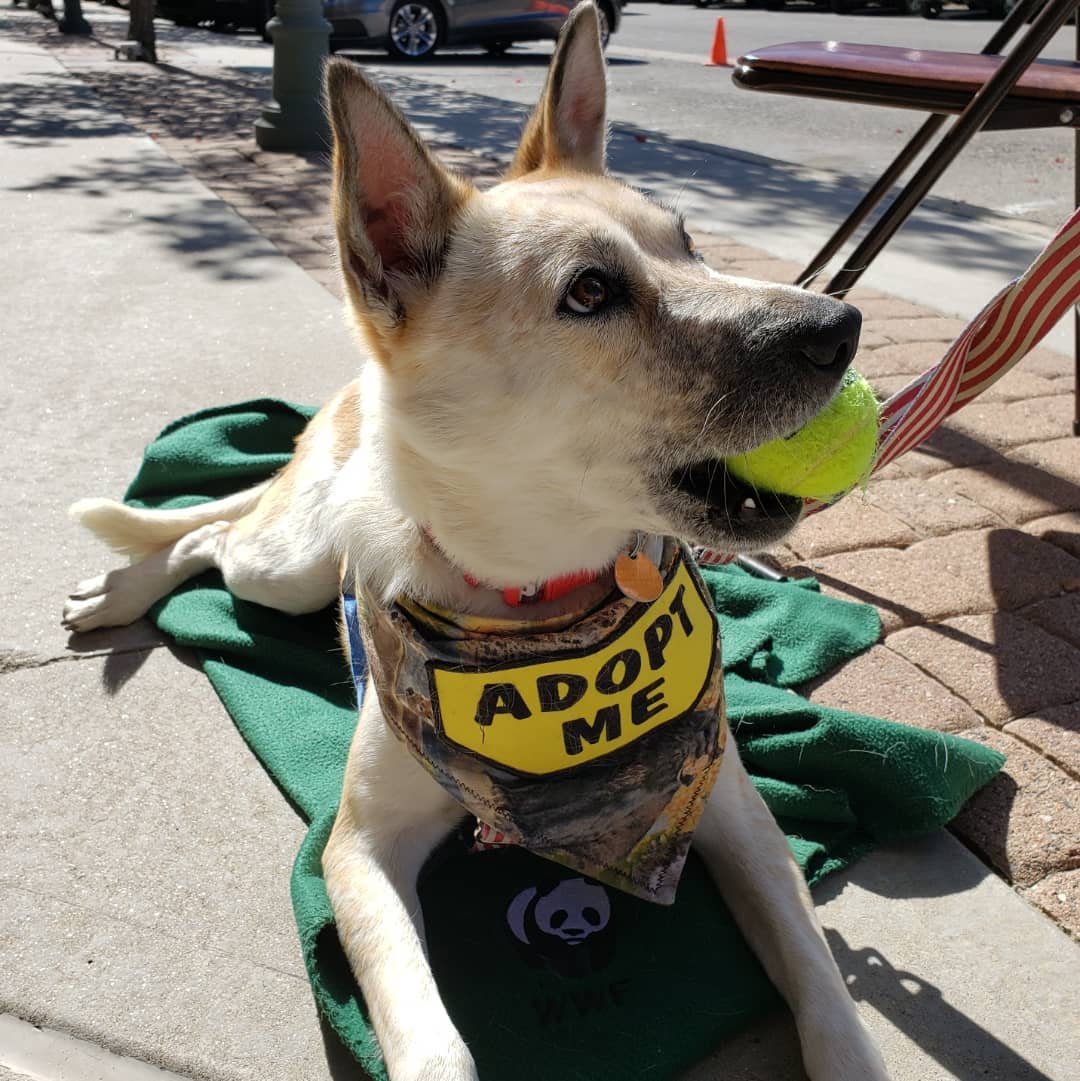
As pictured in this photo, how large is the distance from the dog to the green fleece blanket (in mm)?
111

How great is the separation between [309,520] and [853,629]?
1.67m

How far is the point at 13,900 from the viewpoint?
95.7 inches

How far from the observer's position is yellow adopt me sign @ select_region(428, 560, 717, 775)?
2.29 metres

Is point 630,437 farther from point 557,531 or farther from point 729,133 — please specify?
point 729,133

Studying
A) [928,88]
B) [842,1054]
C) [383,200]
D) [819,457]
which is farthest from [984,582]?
[383,200]

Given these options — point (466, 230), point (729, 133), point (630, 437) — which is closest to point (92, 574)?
point (466, 230)

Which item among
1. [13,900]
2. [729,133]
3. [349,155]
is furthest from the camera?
[729,133]

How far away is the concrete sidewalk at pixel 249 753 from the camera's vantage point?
7.15ft

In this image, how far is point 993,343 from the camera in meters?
2.84

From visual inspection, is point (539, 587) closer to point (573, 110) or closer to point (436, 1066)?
point (436, 1066)

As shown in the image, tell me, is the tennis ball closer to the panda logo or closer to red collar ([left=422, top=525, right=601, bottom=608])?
red collar ([left=422, top=525, right=601, bottom=608])

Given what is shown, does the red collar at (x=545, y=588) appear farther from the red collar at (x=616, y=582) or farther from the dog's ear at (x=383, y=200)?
the dog's ear at (x=383, y=200)

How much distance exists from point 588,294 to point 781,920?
1.33m

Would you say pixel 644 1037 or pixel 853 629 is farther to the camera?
pixel 853 629
